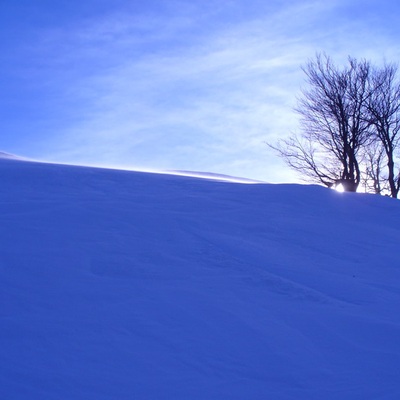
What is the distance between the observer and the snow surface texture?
13.7ft

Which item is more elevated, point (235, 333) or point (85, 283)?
point (85, 283)

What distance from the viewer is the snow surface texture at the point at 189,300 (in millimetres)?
4188

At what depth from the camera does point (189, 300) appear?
5.47m

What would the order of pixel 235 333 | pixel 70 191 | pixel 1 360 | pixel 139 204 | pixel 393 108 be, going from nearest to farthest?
pixel 1 360, pixel 235 333, pixel 139 204, pixel 70 191, pixel 393 108

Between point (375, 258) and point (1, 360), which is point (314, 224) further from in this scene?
point (1, 360)

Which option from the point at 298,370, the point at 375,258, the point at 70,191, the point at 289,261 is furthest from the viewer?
the point at 70,191

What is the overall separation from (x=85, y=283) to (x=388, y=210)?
24.2 feet

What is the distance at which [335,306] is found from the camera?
19.0ft

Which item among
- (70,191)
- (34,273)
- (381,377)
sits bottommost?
(381,377)

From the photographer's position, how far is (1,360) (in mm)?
4086

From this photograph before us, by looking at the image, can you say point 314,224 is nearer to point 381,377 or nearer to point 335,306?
point 335,306

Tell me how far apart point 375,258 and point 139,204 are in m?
3.61

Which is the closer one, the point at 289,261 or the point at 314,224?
the point at 289,261

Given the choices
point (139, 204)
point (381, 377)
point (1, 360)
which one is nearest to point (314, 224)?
point (139, 204)
